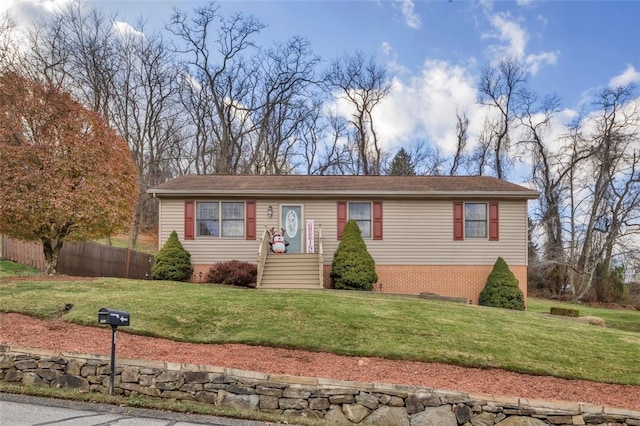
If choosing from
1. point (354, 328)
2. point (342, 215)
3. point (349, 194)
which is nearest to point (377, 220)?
point (342, 215)

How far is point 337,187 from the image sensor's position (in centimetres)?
1600

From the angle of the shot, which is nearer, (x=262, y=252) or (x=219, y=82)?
(x=262, y=252)

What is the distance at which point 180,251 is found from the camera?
14477mm

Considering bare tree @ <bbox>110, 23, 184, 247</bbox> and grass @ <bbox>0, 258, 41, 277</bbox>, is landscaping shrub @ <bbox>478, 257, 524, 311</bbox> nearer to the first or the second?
grass @ <bbox>0, 258, 41, 277</bbox>

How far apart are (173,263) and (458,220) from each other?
32.6ft

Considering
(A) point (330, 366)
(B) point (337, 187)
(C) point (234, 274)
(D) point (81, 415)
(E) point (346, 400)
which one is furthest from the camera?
(B) point (337, 187)

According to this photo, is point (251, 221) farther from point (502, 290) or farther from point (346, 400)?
point (346, 400)

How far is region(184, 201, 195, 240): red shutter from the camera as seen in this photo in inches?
596

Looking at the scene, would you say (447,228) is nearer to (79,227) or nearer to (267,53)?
(79,227)

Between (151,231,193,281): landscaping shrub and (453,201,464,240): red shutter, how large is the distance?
935 centimetres

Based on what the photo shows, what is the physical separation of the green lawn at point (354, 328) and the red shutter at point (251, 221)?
16.9 feet

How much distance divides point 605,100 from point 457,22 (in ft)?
55.3

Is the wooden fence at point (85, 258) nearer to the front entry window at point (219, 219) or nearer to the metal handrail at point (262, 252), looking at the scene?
the front entry window at point (219, 219)

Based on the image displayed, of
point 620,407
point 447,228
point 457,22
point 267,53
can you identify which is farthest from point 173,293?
point 267,53
